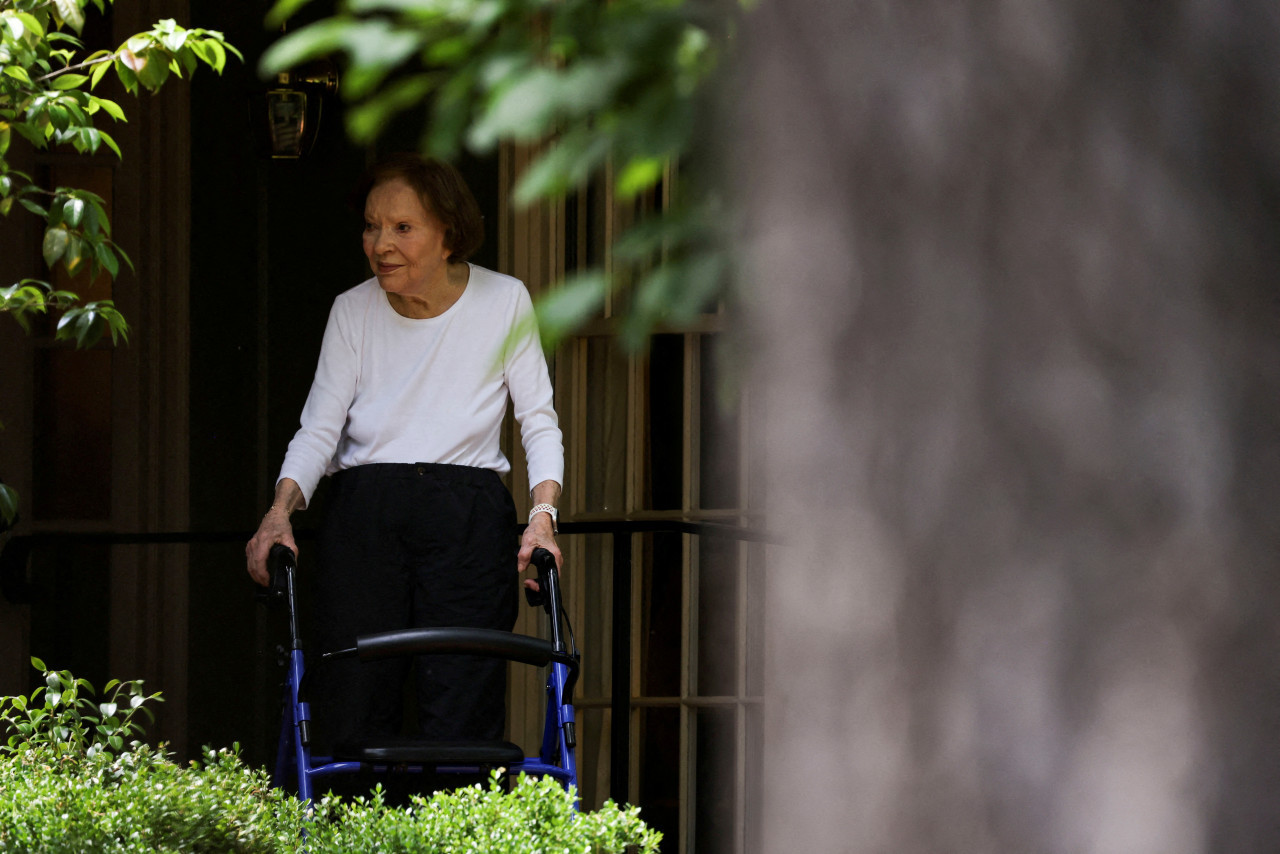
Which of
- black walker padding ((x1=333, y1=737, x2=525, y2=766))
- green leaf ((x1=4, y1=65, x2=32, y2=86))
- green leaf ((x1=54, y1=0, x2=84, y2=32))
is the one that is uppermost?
green leaf ((x1=54, y1=0, x2=84, y2=32))

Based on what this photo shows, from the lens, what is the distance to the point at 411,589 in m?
3.14

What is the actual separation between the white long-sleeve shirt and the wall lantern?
189 centimetres

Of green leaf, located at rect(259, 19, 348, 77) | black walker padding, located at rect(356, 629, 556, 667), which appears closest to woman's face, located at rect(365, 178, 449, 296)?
black walker padding, located at rect(356, 629, 556, 667)

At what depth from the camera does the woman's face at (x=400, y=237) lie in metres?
3.12

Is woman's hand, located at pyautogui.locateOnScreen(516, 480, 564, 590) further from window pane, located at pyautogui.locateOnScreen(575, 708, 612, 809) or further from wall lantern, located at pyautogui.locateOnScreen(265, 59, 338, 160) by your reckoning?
wall lantern, located at pyautogui.locateOnScreen(265, 59, 338, 160)

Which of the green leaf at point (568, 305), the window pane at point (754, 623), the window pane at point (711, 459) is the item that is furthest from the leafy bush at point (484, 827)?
the window pane at point (711, 459)

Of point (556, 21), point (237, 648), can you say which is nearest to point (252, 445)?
point (237, 648)

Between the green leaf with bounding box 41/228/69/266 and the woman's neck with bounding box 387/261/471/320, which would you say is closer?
the green leaf with bounding box 41/228/69/266

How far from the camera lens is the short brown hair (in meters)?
3.12

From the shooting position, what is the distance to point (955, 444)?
75 cm

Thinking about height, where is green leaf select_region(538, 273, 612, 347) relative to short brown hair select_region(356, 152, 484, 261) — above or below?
below

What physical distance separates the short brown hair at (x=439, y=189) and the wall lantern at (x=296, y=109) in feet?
6.09

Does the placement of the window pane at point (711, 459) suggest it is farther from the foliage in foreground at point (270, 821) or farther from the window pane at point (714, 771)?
the foliage in foreground at point (270, 821)

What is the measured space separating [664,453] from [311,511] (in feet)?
4.51
